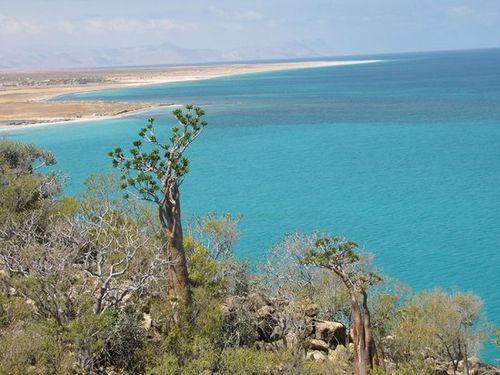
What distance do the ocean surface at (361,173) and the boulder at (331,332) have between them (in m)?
8.71

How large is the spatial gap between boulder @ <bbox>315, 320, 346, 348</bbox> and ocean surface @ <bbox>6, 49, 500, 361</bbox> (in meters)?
8.71

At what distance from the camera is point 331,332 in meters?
24.7

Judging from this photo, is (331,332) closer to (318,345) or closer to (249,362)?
(318,345)

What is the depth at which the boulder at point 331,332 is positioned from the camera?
24.5 metres

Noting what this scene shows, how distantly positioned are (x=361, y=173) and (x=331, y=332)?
40833mm

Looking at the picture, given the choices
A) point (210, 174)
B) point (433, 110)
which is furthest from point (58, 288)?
point (433, 110)

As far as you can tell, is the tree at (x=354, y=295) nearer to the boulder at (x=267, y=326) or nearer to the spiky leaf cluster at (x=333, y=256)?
the spiky leaf cluster at (x=333, y=256)

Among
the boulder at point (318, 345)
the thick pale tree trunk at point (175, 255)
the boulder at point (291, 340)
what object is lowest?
the boulder at point (318, 345)

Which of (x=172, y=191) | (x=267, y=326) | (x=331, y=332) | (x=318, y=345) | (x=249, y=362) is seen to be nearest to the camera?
(x=249, y=362)

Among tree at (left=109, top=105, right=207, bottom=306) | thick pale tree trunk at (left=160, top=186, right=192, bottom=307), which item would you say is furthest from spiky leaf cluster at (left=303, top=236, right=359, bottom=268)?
tree at (left=109, top=105, right=207, bottom=306)

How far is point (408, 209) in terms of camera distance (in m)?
50.2

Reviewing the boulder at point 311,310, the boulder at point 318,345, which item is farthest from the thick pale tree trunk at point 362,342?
the boulder at point 311,310

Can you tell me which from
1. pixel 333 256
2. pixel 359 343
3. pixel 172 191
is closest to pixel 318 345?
pixel 359 343

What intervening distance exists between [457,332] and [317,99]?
113 meters
